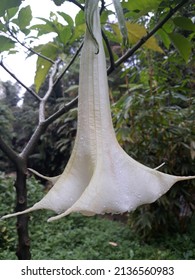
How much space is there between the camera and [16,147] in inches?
136

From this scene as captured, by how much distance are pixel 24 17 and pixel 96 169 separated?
0.33m

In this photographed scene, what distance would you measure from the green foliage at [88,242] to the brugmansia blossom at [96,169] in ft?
4.57

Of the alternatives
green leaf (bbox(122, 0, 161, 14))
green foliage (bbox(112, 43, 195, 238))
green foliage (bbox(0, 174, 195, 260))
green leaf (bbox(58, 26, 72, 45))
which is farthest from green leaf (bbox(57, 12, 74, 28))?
green foliage (bbox(0, 174, 195, 260))

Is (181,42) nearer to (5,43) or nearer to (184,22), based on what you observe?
(184,22)

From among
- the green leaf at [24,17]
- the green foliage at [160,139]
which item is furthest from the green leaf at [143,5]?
the green foliage at [160,139]

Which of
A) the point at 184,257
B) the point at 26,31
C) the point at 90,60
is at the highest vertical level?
the point at 26,31

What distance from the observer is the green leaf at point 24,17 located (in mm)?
475

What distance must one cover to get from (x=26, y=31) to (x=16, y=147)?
3.02m

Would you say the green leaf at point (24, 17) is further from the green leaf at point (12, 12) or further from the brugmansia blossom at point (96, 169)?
the brugmansia blossom at point (96, 169)

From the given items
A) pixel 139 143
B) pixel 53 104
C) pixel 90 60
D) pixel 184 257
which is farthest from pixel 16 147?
pixel 90 60

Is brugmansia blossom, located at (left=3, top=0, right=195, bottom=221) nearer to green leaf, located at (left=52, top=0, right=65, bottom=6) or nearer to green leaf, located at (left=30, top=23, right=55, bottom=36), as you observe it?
green leaf, located at (left=52, top=0, right=65, bottom=6)

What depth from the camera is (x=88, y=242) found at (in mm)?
1840

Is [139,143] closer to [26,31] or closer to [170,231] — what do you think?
[170,231]

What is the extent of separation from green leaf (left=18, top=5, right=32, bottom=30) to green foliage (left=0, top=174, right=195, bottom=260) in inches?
49.7
